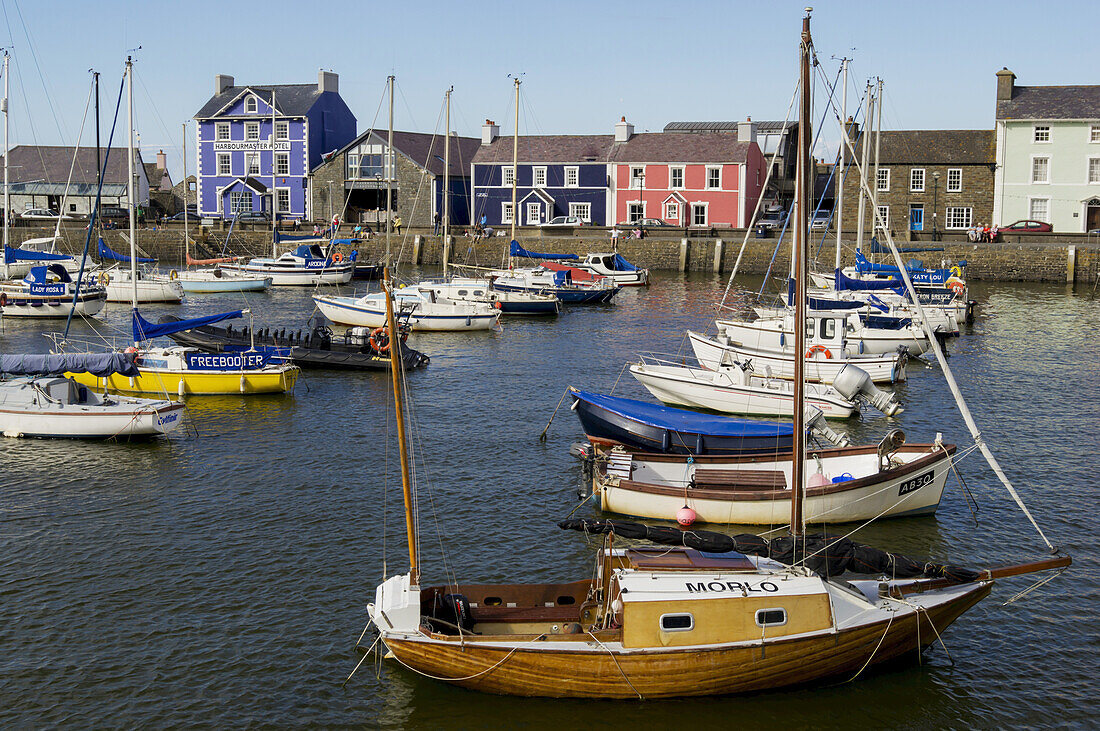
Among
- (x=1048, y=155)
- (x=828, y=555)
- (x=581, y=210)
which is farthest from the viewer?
(x=581, y=210)

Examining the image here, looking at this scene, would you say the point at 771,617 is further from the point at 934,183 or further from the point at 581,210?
the point at 581,210

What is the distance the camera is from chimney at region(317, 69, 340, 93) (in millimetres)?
89669

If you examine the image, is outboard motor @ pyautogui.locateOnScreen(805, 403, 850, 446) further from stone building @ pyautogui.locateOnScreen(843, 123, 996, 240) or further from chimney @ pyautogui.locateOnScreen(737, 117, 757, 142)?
chimney @ pyautogui.locateOnScreen(737, 117, 757, 142)

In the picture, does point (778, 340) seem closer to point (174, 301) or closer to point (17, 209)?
point (174, 301)

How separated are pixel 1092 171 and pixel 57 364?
2717 inches

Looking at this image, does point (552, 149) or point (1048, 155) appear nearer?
point (1048, 155)

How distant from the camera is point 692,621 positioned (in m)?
14.5

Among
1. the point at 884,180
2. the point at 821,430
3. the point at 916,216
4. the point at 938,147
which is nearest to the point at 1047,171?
the point at 938,147

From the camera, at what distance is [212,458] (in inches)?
1049

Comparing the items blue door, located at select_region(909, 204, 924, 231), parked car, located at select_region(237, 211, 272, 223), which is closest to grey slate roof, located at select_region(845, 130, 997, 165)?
blue door, located at select_region(909, 204, 924, 231)

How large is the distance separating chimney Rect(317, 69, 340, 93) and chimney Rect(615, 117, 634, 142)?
25398 millimetres

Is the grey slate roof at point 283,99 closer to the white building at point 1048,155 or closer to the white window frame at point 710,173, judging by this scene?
the white window frame at point 710,173

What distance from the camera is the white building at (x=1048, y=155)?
72.8 m

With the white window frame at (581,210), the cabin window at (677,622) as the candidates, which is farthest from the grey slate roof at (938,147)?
the cabin window at (677,622)
